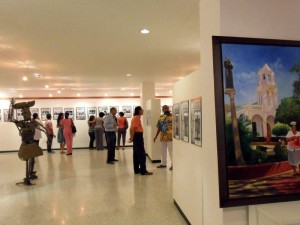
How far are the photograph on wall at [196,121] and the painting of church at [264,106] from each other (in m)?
0.86

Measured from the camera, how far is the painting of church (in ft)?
6.49

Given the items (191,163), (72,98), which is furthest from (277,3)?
(72,98)

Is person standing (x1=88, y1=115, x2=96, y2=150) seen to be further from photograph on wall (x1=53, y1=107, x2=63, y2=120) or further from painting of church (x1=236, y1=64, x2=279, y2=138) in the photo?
painting of church (x1=236, y1=64, x2=279, y2=138)

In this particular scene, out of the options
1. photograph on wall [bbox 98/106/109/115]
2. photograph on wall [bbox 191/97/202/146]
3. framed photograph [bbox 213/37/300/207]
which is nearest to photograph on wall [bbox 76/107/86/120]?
photograph on wall [bbox 98/106/109/115]

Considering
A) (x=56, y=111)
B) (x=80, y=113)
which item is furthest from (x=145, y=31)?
(x=56, y=111)

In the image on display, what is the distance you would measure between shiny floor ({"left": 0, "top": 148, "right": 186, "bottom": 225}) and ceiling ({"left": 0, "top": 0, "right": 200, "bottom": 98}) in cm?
270

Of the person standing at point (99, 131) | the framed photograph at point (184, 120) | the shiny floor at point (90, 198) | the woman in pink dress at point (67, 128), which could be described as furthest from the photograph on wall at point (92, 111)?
the framed photograph at point (184, 120)

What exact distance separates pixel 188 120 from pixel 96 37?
208 centimetres

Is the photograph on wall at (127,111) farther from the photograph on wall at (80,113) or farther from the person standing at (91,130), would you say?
the photograph on wall at (80,113)

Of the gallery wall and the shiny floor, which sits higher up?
the gallery wall

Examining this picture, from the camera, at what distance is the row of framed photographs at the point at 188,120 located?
2879mm

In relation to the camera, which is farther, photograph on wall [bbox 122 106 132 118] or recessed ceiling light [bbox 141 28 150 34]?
photograph on wall [bbox 122 106 132 118]

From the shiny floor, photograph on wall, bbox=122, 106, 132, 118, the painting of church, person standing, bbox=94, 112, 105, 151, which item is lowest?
the shiny floor

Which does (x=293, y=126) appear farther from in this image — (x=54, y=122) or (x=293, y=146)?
(x=54, y=122)
